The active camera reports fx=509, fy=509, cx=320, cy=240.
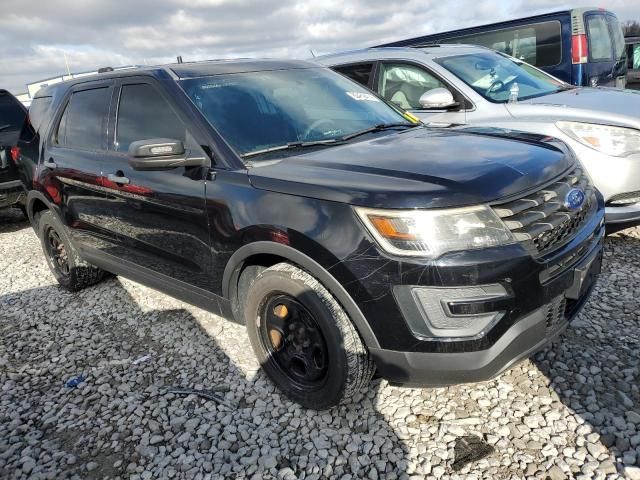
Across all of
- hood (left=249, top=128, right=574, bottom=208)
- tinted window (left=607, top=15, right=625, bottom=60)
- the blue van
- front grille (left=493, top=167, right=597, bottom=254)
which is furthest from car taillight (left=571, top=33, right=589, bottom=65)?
front grille (left=493, top=167, right=597, bottom=254)

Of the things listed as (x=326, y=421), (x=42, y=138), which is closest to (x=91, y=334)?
(x=42, y=138)

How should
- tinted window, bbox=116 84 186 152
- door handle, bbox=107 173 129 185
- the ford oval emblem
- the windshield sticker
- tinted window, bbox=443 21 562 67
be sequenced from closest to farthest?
1. the ford oval emblem
2. tinted window, bbox=116 84 186 152
3. door handle, bbox=107 173 129 185
4. the windshield sticker
5. tinted window, bbox=443 21 562 67

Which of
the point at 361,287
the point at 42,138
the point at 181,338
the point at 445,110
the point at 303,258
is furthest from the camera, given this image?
the point at 445,110

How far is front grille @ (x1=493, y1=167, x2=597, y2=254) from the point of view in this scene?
7.06 ft

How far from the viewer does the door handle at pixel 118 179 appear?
3.32m

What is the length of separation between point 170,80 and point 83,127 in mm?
1240

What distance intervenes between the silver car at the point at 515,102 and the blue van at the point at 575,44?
1962 millimetres

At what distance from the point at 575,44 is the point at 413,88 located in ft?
10.7

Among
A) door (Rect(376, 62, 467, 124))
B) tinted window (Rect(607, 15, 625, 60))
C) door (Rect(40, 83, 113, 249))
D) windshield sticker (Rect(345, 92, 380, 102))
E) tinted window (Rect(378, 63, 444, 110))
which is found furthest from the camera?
tinted window (Rect(607, 15, 625, 60))

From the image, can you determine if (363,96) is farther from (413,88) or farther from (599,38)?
(599,38)

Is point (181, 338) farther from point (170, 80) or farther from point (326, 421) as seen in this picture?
point (170, 80)

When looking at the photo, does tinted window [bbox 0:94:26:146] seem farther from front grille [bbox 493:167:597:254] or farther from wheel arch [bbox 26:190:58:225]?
front grille [bbox 493:167:597:254]

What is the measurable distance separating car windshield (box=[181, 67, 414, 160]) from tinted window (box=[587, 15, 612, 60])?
17.1ft

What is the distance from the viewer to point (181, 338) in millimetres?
3637
